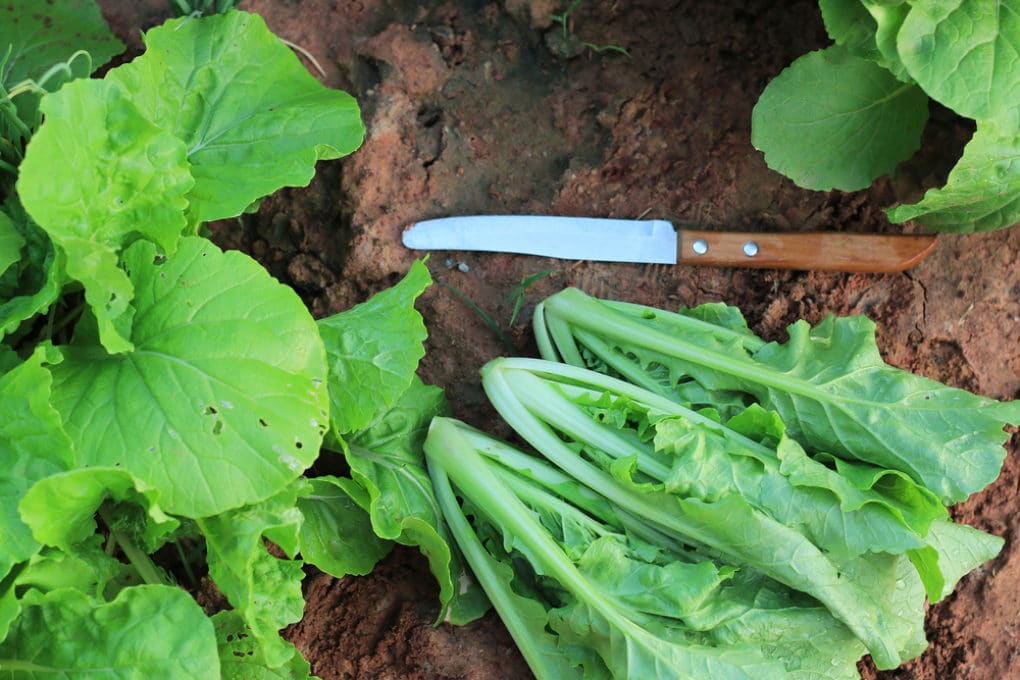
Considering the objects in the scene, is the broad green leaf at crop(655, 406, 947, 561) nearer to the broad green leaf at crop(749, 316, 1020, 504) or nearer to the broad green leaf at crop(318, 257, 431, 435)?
the broad green leaf at crop(749, 316, 1020, 504)

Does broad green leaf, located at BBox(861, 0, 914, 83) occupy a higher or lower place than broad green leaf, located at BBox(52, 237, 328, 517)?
higher

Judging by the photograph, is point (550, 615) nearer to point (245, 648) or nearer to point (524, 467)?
point (524, 467)

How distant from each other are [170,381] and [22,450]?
0.95ft

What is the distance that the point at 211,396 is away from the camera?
1.77m

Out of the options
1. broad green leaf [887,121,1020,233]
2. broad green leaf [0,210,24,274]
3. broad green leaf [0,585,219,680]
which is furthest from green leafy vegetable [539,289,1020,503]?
broad green leaf [0,210,24,274]

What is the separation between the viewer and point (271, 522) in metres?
1.83

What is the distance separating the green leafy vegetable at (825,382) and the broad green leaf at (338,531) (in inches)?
24.4

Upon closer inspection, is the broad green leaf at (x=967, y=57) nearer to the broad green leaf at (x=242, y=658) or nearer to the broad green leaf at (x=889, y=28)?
the broad green leaf at (x=889, y=28)

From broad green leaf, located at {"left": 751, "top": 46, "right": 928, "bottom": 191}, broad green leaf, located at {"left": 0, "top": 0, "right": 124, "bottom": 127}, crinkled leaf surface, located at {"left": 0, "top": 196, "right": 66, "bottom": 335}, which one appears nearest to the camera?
crinkled leaf surface, located at {"left": 0, "top": 196, "right": 66, "bottom": 335}

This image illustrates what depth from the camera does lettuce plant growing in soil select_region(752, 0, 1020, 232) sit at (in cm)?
200

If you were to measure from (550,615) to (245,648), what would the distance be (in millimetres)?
668

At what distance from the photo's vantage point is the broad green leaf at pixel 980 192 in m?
2.08

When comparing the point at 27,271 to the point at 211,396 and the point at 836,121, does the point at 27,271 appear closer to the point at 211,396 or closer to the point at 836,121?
the point at 211,396

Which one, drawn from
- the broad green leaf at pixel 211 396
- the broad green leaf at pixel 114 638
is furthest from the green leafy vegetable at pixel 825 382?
the broad green leaf at pixel 114 638
